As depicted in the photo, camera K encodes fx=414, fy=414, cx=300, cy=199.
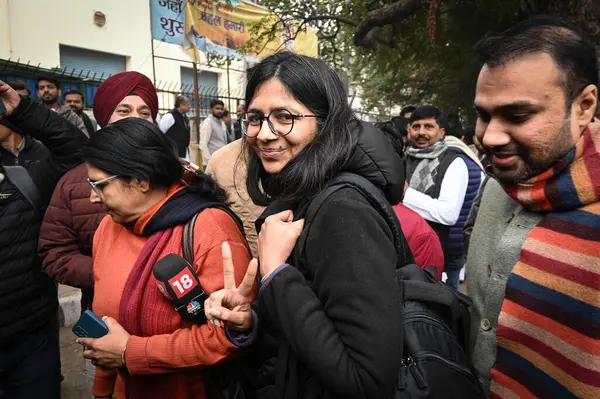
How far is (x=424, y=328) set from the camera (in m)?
→ 1.13

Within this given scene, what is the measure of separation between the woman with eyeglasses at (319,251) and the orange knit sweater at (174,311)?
18cm

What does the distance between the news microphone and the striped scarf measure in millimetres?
978

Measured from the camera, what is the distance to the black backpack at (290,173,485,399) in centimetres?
107

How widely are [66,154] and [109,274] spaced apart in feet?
3.48

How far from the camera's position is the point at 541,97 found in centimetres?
107

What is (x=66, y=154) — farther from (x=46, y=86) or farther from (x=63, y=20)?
(x=63, y=20)

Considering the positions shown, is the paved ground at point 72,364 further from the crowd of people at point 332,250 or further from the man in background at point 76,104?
the man in background at point 76,104

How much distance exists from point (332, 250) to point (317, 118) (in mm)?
483

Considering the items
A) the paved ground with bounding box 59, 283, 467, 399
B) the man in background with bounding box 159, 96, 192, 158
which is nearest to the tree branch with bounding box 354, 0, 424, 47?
the man in background with bounding box 159, 96, 192, 158

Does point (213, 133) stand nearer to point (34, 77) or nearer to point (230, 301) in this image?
point (34, 77)

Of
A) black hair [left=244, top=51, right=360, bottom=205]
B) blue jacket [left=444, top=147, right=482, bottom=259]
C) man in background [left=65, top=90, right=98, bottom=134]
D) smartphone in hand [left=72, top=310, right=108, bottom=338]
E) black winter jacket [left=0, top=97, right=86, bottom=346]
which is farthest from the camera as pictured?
man in background [left=65, top=90, right=98, bottom=134]

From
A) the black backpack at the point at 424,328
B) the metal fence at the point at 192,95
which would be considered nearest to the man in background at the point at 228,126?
the metal fence at the point at 192,95

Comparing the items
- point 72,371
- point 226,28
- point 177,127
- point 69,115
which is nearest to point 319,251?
point 72,371

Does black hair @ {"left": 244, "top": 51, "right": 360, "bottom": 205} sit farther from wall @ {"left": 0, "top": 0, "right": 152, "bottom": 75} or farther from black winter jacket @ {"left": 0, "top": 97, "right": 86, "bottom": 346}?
wall @ {"left": 0, "top": 0, "right": 152, "bottom": 75}
